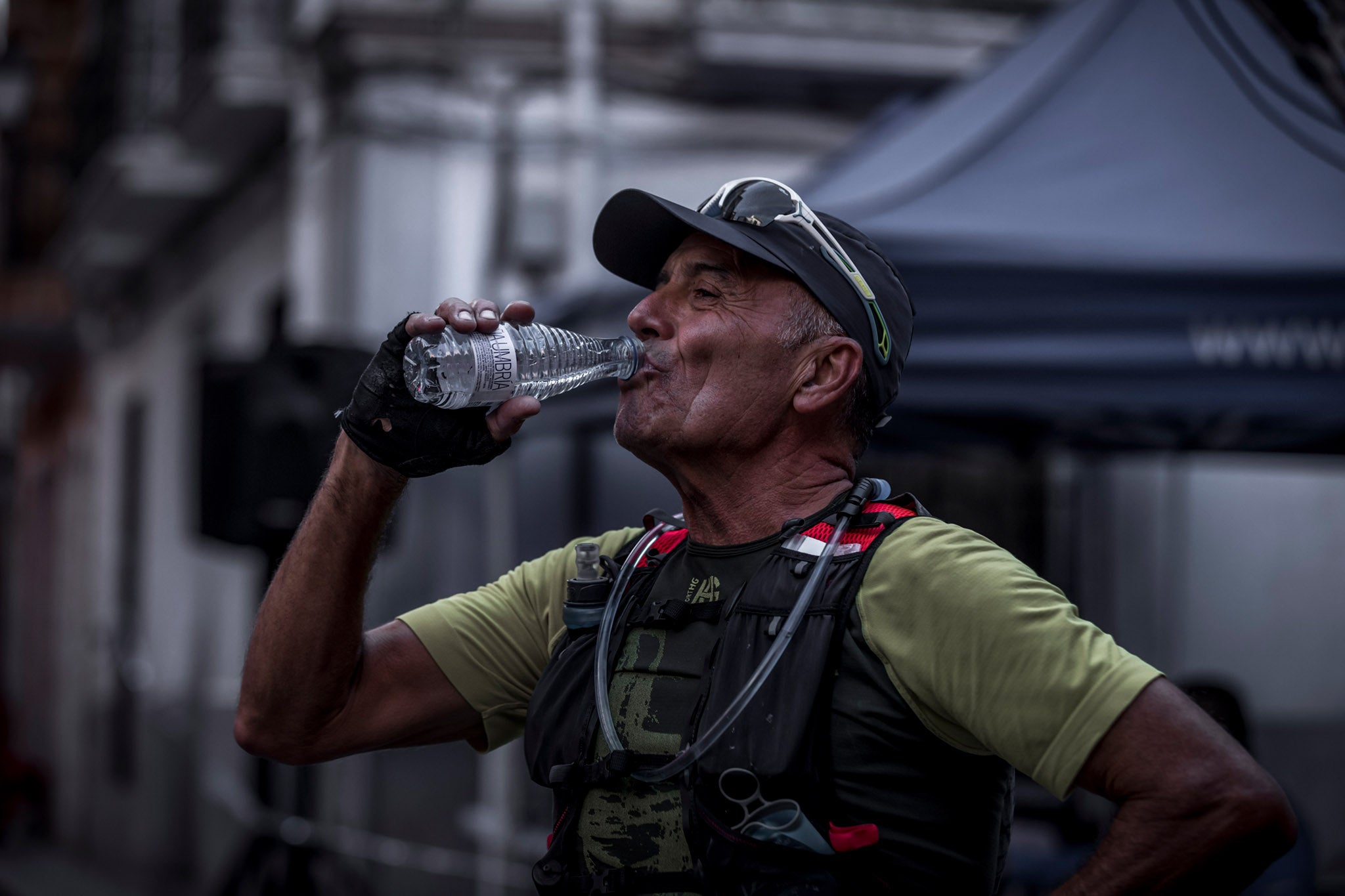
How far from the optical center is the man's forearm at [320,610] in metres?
1.89

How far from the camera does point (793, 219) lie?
1938 mm

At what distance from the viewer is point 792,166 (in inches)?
309

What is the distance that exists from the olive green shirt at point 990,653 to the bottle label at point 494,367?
55 centimetres

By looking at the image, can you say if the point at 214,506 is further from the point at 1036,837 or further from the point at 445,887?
the point at 1036,837

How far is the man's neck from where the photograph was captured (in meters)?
1.95

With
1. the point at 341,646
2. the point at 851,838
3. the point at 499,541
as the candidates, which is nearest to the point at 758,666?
the point at 851,838

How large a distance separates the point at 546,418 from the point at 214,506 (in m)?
1.17

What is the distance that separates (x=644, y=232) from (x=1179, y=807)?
3.73ft

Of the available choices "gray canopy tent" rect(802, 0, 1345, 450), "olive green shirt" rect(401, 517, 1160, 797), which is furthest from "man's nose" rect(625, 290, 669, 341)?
"gray canopy tent" rect(802, 0, 1345, 450)

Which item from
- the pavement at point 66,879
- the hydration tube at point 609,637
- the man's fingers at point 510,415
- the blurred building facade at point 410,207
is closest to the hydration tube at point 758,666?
the hydration tube at point 609,637

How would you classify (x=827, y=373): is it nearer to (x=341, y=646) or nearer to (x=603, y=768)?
(x=603, y=768)

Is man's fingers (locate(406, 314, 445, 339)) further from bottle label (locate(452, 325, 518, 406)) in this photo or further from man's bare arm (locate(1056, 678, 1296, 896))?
man's bare arm (locate(1056, 678, 1296, 896))

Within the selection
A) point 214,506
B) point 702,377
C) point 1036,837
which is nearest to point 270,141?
point 214,506

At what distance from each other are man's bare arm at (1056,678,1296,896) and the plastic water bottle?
89 cm
